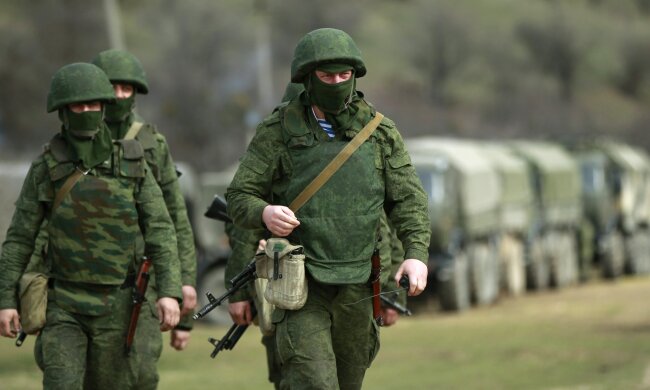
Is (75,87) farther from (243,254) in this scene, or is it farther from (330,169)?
(330,169)

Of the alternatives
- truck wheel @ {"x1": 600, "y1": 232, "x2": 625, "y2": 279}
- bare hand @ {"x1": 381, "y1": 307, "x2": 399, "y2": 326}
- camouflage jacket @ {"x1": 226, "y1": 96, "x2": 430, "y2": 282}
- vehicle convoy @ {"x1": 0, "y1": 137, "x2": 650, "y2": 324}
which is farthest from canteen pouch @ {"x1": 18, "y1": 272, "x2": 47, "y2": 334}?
truck wheel @ {"x1": 600, "y1": 232, "x2": 625, "y2": 279}

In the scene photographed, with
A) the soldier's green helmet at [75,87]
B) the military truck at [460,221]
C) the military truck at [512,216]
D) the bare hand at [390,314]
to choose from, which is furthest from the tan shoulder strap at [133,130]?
the military truck at [512,216]

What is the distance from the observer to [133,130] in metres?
10.0

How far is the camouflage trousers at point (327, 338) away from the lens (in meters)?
8.11

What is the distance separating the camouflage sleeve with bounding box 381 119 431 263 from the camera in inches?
325

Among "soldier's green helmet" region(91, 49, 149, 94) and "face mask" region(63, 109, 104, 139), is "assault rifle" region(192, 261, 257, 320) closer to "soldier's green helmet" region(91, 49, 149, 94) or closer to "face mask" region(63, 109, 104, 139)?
"face mask" region(63, 109, 104, 139)

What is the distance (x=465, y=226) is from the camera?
2923 centimetres

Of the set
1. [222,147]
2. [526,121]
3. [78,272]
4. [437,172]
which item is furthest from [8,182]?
[526,121]

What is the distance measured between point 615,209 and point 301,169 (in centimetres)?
3314

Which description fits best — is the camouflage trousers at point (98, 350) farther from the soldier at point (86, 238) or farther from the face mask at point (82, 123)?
the face mask at point (82, 123)

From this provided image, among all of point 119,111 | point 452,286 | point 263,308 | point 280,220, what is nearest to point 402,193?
point 280,220

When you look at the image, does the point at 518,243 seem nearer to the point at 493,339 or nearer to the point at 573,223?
the point at 573,223

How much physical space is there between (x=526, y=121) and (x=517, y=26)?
1989 centimetres

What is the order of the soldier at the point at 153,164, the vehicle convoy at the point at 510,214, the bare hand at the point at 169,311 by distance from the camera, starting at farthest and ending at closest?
the vehicle convoy at the point at 510,214 < the soldier at the point at 153,164 < the bare hand at the point at 169,311
